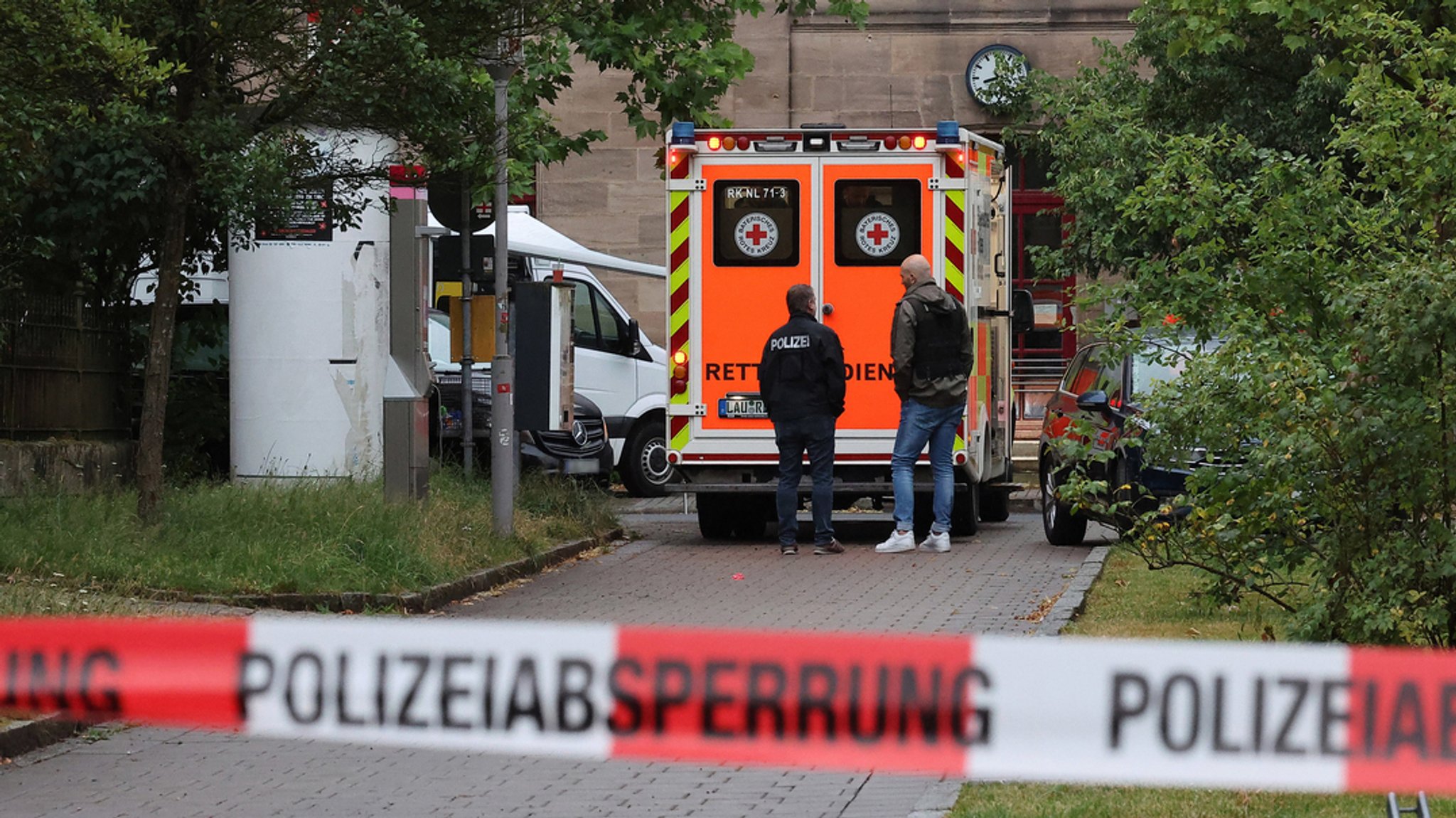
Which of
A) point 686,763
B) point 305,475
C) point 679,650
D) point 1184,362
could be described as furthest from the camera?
point 305,475

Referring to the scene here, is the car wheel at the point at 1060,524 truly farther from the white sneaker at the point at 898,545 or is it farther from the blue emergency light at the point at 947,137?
the blue emergency light at the point at 947,137

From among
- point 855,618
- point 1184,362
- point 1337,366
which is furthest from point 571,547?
point 1337,366

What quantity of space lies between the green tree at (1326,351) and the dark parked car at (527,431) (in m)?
10.3

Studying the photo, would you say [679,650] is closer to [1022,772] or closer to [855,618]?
[1022,772]

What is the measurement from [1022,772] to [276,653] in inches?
58.3

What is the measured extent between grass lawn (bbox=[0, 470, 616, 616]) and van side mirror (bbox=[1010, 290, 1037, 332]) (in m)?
5.40

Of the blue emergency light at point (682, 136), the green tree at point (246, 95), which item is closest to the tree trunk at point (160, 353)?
the green tree at point (246, 95)

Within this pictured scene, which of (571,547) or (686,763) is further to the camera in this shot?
(571,547)

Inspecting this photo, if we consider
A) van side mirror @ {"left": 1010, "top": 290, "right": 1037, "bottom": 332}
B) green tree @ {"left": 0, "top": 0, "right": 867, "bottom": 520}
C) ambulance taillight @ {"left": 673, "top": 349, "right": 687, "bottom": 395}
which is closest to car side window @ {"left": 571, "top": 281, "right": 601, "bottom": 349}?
van side mirror @ {"left": 1010, "top": 290, "right": 1037, "bottom": 332}

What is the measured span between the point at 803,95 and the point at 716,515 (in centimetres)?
1306

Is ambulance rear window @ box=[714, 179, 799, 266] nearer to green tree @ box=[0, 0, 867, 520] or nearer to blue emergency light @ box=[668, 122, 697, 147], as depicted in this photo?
blue emergency light @ box=[668, 122, 697, 147]

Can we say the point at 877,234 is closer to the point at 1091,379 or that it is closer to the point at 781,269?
the point at 781,269

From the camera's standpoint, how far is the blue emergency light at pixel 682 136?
1639 cm

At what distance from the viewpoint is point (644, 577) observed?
14.1 metres
